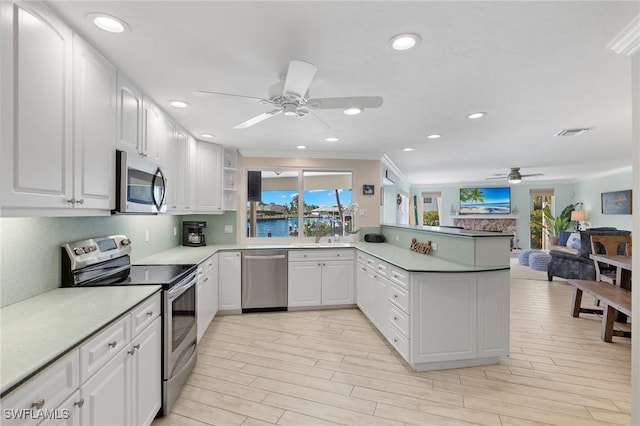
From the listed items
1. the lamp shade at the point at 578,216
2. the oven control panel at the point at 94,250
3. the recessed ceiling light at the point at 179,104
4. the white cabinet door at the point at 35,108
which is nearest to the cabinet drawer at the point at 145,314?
the oven control panel at the point at 94,250

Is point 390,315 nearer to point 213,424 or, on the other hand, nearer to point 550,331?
point 213,424

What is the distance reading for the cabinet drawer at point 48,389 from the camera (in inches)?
36.8

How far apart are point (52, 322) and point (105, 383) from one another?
1.23 feet

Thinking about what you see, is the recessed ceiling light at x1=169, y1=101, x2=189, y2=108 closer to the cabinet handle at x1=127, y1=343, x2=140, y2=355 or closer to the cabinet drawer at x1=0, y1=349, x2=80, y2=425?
the cabinet handle at x1=127, y1=343, x2=140, y2=355

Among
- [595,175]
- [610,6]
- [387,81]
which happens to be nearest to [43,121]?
[387,81]

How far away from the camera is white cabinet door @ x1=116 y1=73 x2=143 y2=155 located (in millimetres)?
2107

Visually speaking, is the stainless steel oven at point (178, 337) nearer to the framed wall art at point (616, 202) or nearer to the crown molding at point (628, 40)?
the crown molding at point (628, 40)

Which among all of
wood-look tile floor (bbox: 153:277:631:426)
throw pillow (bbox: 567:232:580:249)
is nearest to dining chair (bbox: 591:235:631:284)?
wood-look tile floor (bbox: 153:277:631:426)

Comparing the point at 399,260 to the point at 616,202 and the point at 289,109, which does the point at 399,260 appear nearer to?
the point at 289,109

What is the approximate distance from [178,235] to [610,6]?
4696 mm

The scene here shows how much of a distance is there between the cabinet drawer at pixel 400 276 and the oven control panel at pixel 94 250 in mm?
2424

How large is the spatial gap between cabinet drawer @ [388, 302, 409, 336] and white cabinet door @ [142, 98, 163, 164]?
2649 mm

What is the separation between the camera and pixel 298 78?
6.10 feet

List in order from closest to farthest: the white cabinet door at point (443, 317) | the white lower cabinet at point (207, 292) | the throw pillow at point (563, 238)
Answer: the white cabinet door at point (443, 317) → the white lower cabinet at point (207, 292) → the throw pillow at point (563, 238)
